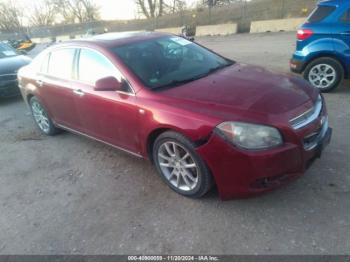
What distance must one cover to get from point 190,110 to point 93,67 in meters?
1.65

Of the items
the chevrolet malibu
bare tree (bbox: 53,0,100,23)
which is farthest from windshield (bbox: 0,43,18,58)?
bare tree (bbox: 53,0,100,23)

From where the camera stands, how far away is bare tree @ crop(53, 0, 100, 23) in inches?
2063

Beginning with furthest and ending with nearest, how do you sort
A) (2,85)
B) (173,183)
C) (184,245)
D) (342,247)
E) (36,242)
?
1. (2,85)
2. (173,183)
3. (36,242)
4. (184,245)
5. (342,247)

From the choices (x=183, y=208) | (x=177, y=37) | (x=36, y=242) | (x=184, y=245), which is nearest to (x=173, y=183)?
(x=183, y=208)

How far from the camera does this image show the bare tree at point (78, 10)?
52.4m

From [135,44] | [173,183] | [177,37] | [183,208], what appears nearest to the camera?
[183,208]

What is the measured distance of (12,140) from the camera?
5629 mm

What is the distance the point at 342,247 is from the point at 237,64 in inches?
98.6

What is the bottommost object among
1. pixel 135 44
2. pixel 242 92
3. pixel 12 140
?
pixel 12 140

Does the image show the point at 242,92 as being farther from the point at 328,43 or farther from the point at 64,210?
the point at 328,43

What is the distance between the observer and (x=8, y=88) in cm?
821

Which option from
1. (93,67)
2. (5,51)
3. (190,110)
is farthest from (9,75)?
(190,110)

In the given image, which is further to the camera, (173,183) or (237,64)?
(237,64)

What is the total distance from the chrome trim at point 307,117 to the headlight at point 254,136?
0.69ft
